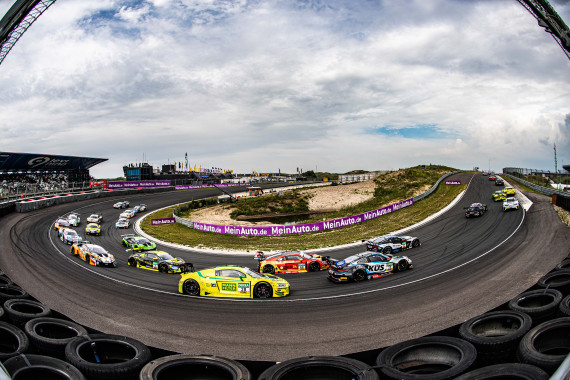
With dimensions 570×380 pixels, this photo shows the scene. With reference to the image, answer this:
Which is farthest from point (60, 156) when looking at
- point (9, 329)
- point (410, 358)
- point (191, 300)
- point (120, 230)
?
point (410, 358)

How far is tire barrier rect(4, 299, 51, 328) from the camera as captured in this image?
10055 mm

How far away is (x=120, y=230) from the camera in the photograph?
42969mm

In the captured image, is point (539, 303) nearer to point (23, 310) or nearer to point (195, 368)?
point (195, 368)

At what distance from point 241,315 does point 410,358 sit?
6.91m

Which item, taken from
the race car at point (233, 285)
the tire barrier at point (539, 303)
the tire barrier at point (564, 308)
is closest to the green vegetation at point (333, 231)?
the race car at point (233, 285)

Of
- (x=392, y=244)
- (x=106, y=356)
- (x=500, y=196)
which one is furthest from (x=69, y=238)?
(x=500, y=196)

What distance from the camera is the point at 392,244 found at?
85.8 feet

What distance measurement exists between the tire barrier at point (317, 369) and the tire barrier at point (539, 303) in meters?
5.03

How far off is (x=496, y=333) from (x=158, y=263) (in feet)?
58.2

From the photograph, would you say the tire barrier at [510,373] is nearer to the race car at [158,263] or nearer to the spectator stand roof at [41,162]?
the race car at [158,263]

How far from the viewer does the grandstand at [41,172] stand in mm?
61188

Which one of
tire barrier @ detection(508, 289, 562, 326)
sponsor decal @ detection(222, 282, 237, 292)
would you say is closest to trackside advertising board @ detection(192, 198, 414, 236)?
sponsor decal @ detection(222, 282, 237, 292)

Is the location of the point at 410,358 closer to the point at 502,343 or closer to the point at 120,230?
the point at 502,343

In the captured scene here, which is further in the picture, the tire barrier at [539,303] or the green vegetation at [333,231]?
the green vegetation at [333,231]
